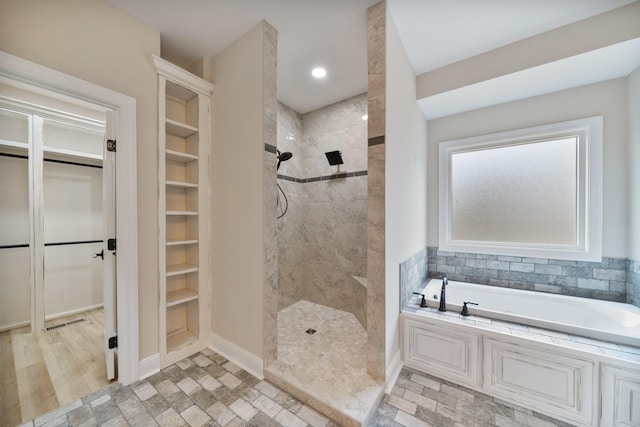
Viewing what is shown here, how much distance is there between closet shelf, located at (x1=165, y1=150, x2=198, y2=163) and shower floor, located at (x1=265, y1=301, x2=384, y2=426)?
184 cm

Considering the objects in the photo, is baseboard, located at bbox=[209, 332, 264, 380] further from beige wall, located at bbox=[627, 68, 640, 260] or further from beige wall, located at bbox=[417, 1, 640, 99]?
beige wall, located at bbox=[627, 68, 640, 260]

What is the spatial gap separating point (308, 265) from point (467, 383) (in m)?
2.03

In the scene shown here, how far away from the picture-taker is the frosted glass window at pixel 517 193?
2178 millimetres

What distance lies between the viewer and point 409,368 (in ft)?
6.14

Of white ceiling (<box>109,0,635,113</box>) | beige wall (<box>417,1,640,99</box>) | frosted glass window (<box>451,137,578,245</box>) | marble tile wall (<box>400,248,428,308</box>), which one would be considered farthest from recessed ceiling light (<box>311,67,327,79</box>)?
marble tile wall (<box>400,248,428,308</box>)

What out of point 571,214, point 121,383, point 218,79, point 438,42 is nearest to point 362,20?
point 438,42

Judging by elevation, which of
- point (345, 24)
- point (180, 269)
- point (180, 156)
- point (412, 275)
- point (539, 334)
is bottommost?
point (539, 334)

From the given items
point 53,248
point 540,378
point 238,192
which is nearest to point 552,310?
point 540,378

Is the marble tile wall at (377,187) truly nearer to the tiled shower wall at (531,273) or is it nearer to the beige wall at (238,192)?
the tiled shower wall at (531,273)

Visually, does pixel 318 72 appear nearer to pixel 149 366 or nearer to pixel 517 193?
pixel 517 193

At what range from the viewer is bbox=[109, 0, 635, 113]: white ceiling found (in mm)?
1568

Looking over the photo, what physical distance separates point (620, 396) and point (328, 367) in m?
1.68

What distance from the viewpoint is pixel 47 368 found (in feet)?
5.89

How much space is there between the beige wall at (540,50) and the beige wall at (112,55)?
7.92 ft
